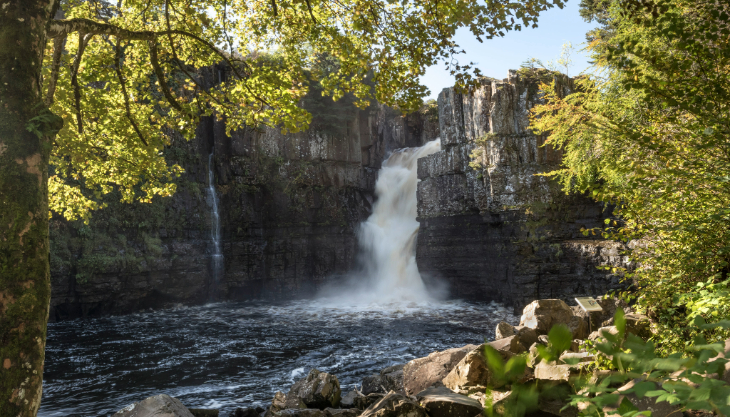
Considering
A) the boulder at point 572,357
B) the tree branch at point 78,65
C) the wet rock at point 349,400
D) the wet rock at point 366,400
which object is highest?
the tree branch at point 78,65

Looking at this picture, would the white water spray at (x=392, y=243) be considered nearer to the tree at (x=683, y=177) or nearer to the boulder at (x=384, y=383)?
the boulder at (x=384, y=383)

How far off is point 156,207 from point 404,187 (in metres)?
15.6

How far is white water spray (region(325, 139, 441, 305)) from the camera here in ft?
90.0

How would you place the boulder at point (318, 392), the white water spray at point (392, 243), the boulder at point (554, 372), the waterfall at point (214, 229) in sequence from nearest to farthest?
the boulder at point (554, 372), the boulder at point (318, 392), the waterfall at point (214, 229), the white water spray at point (392, 243)

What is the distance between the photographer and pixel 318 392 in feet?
27.2

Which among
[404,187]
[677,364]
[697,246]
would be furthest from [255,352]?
[404,187]

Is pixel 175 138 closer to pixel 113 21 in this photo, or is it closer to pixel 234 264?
pixel 234 264

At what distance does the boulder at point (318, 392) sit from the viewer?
8.20 meters

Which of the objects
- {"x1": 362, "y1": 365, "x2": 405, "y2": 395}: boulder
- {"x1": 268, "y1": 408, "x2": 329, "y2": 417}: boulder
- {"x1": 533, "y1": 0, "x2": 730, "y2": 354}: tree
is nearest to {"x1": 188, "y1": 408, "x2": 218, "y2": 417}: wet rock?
{"x1": 268, "y1": 408, "x2": 329, "y2": 417}: boulder

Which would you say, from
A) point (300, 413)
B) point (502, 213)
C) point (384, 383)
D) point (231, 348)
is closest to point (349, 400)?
point (384, 383)

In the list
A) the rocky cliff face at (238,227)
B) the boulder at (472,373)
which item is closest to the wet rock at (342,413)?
the boulder at (472,373)

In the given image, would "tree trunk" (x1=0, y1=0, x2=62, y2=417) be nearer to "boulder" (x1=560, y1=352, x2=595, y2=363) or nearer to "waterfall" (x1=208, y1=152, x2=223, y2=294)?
"boulder" (x1=560, y1=352, x2=595, y2=363)

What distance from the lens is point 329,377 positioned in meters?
8.66

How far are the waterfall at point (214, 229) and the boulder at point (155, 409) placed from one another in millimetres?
21376
